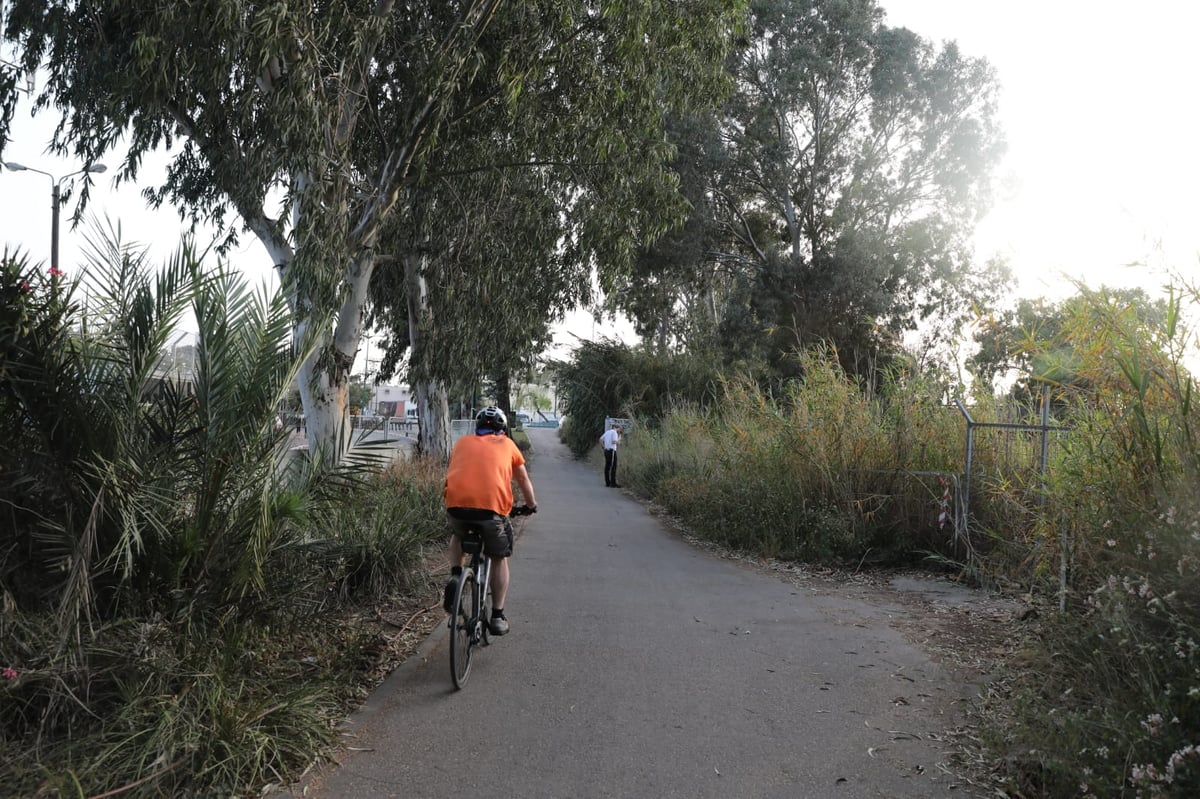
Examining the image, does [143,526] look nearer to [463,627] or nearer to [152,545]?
[152,545]

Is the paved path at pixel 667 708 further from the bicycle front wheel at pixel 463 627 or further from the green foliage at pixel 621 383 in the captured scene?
the green foliage at pixel 621 383

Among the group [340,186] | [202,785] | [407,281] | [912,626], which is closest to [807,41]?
[407,281]

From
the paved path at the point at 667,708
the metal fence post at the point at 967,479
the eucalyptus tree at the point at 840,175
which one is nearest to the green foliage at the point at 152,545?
the paved path at the point at 667,708

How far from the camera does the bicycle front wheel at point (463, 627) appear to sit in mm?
5824

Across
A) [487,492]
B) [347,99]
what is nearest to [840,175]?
[347,99]

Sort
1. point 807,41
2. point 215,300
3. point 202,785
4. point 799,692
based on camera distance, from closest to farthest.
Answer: point 202,785
point 215,300
point 799,692
point 807,41

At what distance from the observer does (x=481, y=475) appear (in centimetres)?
641

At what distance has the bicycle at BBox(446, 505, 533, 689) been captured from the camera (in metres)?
5.86

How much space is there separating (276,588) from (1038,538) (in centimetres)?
505

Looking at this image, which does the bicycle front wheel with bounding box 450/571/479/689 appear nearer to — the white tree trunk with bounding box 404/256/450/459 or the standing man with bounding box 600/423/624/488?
the white tree trunk with bounding box 404/256/450/459

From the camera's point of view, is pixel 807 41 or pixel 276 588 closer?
pixel 276 588

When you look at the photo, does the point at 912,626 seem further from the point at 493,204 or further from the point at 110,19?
the point at 110,19

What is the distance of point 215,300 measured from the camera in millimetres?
5414

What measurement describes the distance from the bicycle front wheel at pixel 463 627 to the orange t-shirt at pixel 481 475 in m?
0.49
